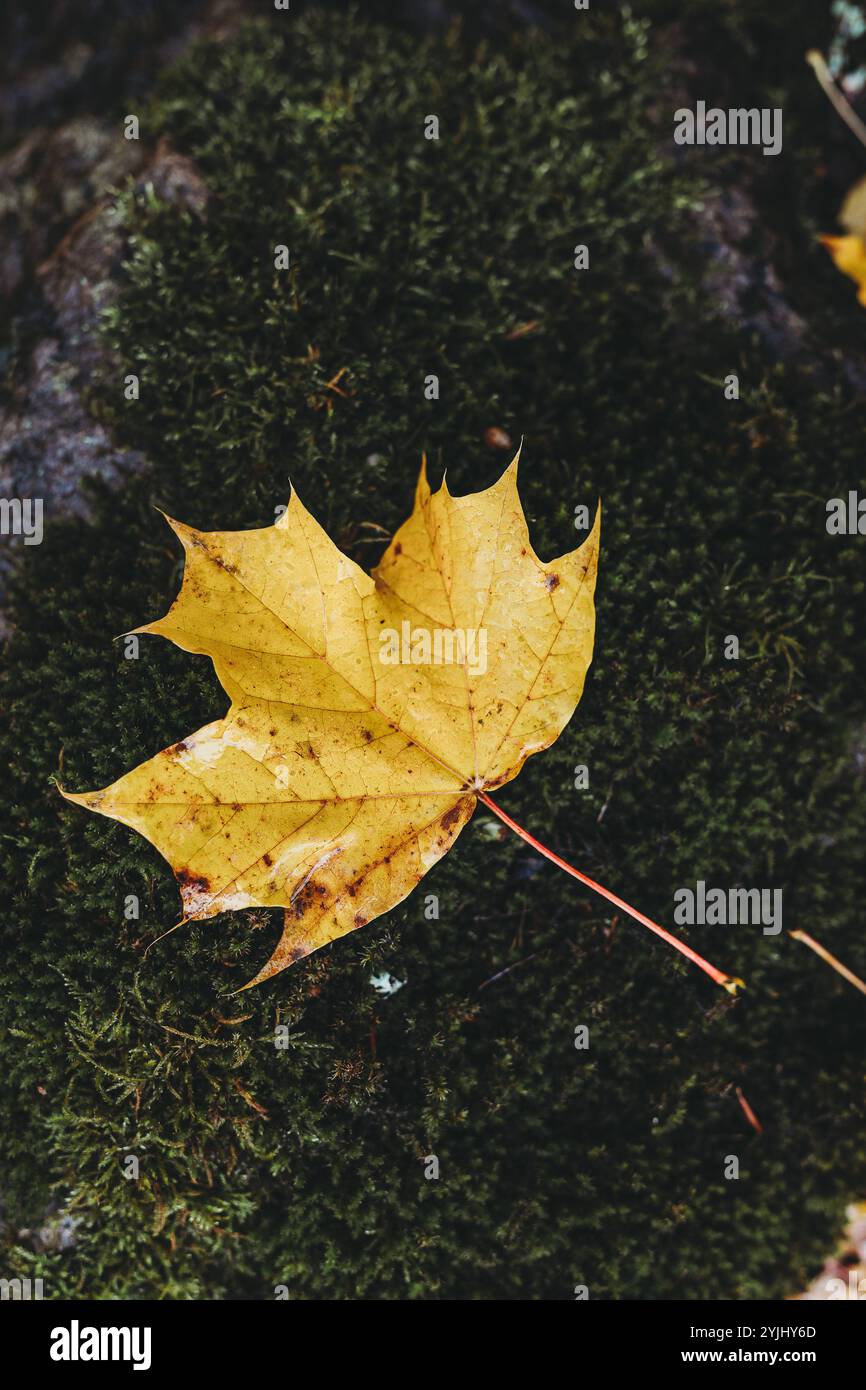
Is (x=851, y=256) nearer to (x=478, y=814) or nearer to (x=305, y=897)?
(x=478, y=814)

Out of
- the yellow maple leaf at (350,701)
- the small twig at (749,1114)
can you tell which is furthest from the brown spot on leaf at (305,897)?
the small twig at (749,1114)

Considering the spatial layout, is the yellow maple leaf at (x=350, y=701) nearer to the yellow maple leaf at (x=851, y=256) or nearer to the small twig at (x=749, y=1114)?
the small twig at (x=749, y=1114)

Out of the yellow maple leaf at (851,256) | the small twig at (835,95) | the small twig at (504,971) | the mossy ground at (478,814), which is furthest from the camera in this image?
the small twig at (835,95)

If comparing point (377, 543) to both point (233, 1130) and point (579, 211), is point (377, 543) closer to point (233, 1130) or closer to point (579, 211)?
point (579, 211)

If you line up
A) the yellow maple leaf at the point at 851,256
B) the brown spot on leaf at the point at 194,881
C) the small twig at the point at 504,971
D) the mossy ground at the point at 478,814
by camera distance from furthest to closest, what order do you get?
the yellow maple leaf at the point at 851,256
the small twig at the point at 504,971
the mossy ground at the point at 478,814
the brown spot on leaf at the point at 194,881

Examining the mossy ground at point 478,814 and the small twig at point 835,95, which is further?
the small twig at point 835,95

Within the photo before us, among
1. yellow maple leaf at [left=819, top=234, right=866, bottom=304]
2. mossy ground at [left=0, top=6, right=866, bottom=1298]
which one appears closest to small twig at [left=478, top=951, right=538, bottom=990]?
mossy ground at [left=0, top=6, right=866, bottom=1298]

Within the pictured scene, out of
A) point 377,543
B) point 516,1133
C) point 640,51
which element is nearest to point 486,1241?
point 516,1133
